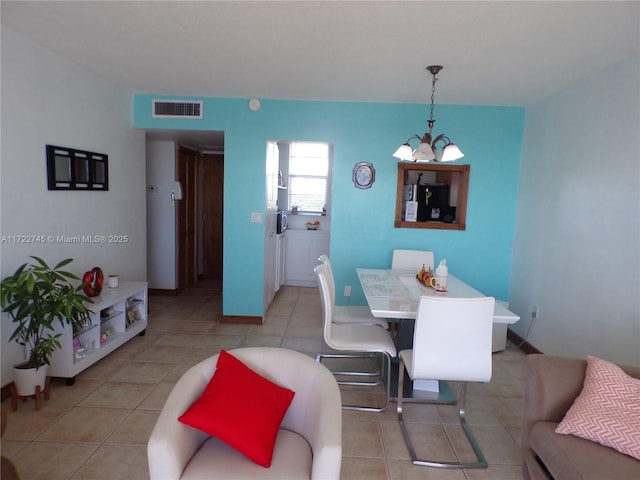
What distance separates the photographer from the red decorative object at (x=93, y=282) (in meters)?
3.13

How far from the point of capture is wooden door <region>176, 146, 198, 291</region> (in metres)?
5.57

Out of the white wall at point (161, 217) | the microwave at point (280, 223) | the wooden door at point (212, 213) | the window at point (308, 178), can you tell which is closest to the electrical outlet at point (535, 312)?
the microwave at point (280, 223)

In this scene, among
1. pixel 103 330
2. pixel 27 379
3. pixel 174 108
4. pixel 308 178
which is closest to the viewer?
pixel 27 379

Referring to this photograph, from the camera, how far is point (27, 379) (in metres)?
2.55

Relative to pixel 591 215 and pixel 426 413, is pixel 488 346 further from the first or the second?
pixel 591 215

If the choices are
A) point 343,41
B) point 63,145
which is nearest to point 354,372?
point 343,41

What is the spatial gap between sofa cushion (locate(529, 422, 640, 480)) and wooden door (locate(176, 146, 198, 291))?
4.81 metres

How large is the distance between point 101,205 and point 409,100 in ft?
10.1

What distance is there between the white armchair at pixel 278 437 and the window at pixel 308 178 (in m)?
4.97

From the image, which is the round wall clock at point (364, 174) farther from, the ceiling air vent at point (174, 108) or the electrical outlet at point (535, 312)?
the electrical outlet at point (535, 312)

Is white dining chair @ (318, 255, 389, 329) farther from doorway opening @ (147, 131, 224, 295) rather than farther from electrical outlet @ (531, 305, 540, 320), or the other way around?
doorway opening @ (147, 131, 224, 295)

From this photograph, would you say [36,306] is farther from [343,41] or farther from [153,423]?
[343,41]

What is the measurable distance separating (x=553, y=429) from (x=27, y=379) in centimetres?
297


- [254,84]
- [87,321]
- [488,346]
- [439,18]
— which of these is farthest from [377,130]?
[87,321]
